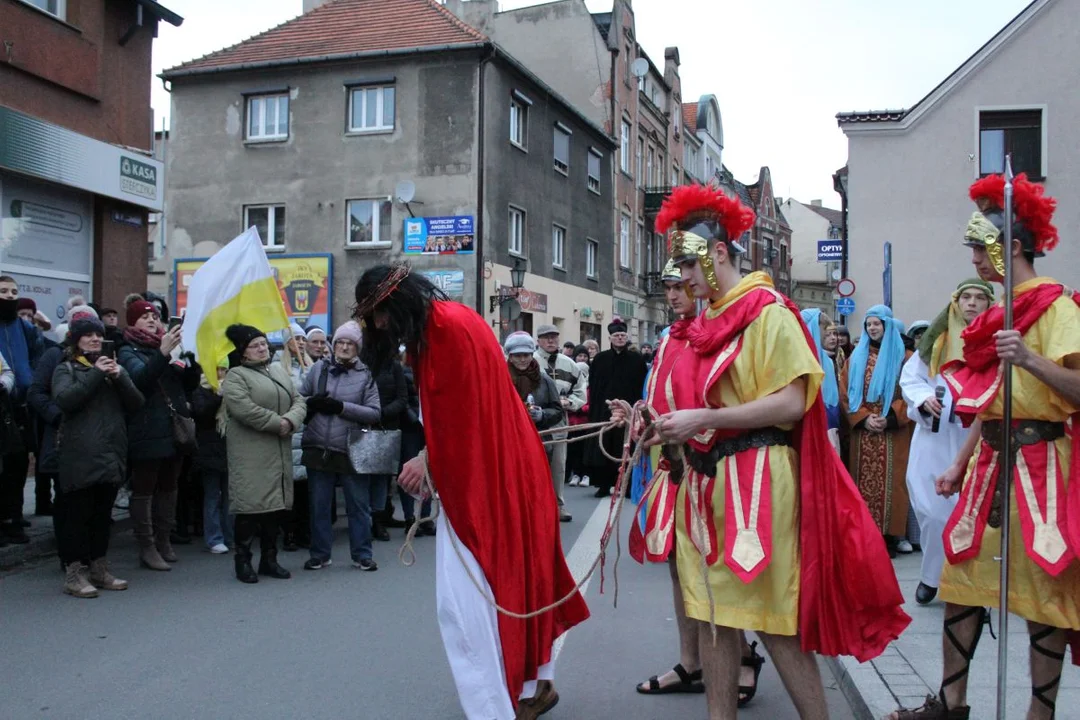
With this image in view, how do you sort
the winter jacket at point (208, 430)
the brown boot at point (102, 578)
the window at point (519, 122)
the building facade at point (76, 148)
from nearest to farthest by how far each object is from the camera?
1. the brown boot at point (102, 578)
2. the winter jacket at point (208, 430)
3. the building facade at point (76, 148)
4. the window at point (519, 122)

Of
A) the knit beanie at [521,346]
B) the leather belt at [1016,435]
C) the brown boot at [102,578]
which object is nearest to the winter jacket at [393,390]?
the knit beanie at [521,346]

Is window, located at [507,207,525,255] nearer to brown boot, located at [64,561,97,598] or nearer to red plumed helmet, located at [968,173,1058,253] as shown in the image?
brown boot, located at [64,561,97,598]

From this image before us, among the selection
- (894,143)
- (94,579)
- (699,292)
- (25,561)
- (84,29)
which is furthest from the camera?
(894,143)

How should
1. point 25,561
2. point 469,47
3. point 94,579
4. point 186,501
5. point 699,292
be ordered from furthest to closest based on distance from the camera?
point 469,47, point 186,501, point 25,561, point 94,579, point 699,292

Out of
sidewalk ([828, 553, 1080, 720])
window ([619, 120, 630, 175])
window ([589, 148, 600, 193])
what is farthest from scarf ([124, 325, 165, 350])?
window ([619, 120, 630, 175])

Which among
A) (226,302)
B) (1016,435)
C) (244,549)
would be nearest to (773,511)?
(1016,435)

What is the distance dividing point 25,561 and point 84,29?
8392 millimetres

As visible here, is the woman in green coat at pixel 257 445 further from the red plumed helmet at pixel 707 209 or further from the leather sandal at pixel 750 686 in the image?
the red plumed helmet at pixel 707 209

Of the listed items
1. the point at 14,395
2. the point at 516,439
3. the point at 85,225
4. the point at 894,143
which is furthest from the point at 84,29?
the point at 894,143

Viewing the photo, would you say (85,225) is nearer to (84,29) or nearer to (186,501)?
(84,29)

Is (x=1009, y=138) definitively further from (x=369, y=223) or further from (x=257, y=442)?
(x=257, y=442)

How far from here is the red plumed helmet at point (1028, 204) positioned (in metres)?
3.53

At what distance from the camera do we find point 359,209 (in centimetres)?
2641

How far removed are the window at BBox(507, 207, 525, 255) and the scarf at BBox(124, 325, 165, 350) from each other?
66.2ft
